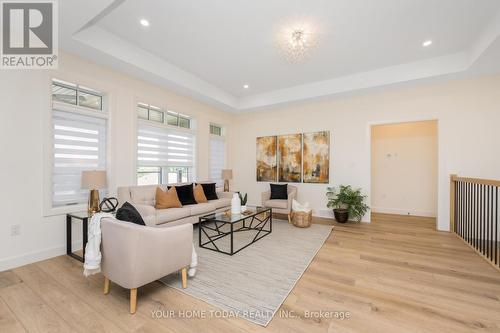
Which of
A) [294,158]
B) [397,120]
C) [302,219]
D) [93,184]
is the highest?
[397,120]

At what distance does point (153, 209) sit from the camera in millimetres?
3363

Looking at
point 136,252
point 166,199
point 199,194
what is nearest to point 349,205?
point 199,194

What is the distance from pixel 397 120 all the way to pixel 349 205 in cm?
216

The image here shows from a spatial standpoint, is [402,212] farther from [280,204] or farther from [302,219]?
[280,204]

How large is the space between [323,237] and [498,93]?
4137 mm

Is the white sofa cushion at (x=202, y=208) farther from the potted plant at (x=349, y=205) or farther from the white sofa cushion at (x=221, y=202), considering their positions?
the potted plant at (x=349, y=205)

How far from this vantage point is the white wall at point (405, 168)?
5.39 meters

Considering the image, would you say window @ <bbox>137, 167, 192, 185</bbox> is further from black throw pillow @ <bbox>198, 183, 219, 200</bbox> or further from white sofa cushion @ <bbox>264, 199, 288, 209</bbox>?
white sofa cushion @ <bbox>264, 199, 288, 209</bbox>

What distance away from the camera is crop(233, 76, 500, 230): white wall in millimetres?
3895

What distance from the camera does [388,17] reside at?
280cm

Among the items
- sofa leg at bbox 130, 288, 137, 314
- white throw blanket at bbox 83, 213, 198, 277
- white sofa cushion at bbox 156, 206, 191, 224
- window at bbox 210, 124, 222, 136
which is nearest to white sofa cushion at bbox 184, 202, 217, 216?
white sofa cushion at bbox 156, 206, 191, 224

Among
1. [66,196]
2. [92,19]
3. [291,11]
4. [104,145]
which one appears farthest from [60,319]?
[291,11]

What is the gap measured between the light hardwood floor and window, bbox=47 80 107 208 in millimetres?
981

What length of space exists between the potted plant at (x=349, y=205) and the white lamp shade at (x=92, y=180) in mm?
4623
